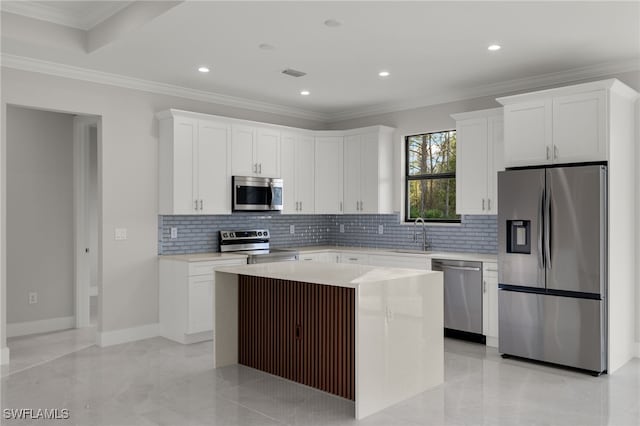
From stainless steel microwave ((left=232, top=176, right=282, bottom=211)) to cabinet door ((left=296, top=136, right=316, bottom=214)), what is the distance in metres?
0.37

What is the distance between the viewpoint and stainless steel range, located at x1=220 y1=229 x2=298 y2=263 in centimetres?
598

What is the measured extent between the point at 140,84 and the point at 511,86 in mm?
3948

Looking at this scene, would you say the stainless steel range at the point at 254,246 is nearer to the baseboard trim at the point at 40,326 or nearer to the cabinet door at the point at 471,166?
the baseboard trim at the point at 40,326

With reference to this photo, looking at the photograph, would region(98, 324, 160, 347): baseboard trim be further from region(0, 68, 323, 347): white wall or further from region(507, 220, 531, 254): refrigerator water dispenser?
region(507, 220, 531, 254): refrigerator water dispenser

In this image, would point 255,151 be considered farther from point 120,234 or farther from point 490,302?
point 490,302

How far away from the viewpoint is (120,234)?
5.35 meters

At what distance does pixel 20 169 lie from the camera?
579cm

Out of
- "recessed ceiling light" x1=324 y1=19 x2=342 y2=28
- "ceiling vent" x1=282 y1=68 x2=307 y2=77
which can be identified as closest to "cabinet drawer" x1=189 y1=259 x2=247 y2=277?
"ceiling vent" x1=282 y1=68 x2=307 y2=77

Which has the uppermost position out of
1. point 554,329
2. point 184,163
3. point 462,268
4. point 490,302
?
point 184,163

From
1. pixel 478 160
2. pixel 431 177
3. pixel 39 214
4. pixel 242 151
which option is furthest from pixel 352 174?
pixel 39 214

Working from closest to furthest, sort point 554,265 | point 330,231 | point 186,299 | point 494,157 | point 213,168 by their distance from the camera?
point 554,265
point 186,299
point 494,157
point 213,168
point 330,231

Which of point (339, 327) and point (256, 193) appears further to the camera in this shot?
point (256, 193)

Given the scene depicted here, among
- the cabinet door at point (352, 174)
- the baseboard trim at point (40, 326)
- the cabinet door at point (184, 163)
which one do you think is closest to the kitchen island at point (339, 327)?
the cabinet door at point (184, 163)

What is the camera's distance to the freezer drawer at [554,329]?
14.0 feet
